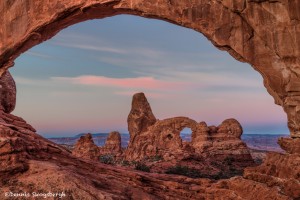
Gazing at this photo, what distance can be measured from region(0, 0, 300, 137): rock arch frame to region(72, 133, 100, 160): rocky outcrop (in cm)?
2345

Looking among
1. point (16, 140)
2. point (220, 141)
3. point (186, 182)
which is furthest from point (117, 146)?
point (16, 140)

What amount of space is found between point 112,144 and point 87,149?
2502 cm

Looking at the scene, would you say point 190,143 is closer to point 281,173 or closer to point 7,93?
point 7,93

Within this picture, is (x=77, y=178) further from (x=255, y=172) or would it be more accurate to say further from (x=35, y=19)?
(x=35, y=19)

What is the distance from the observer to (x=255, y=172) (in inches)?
549

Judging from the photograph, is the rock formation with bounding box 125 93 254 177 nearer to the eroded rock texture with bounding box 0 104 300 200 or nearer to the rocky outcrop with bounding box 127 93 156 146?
the rocky outcrop with bounding box 127 93 156 146

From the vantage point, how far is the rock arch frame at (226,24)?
14320 mm

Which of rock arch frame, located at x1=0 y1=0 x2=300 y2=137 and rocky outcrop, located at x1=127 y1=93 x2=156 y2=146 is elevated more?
rock arch frame, located at x1=0 y1=0 x2=300 y2=137

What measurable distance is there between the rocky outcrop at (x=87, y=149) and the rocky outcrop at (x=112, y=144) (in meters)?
21.2

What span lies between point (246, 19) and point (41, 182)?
35.7 feet

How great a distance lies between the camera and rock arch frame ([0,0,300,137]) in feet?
47.0

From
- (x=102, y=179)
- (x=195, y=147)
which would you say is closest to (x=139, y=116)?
(x=195, y=147)

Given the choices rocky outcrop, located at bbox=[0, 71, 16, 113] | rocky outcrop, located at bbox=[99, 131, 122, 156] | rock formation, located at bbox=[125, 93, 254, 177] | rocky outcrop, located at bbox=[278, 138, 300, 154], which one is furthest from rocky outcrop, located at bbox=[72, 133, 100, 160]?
rocky outcrop, located at bbox=[278, 138, 300, 154]

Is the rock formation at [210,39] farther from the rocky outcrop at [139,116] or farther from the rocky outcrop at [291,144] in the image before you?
the rocky outcrop at [139,116]
